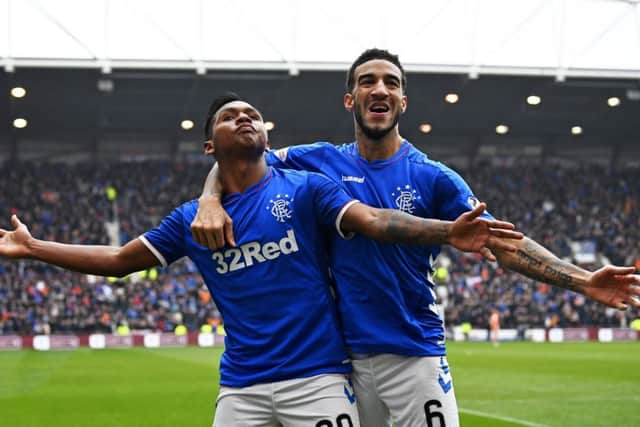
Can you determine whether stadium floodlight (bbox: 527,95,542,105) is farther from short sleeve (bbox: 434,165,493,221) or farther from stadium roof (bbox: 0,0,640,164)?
short sleeve (bbox: 434,165,493,221)

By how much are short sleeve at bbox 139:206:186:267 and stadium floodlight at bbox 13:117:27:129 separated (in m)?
36.9

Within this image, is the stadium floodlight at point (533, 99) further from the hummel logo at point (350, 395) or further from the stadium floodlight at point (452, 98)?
the hummel logo at point (350, 395)

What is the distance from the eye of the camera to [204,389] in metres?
16.0

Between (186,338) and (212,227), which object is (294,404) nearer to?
(212,227)

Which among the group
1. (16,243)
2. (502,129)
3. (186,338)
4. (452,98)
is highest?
(452,98)

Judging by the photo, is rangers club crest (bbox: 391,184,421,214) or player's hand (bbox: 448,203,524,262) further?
rangers club crest (bbox: 391,184,421,214)

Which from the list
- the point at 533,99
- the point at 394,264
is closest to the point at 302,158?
the point at 394,264

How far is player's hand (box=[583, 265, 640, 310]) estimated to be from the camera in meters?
4.27

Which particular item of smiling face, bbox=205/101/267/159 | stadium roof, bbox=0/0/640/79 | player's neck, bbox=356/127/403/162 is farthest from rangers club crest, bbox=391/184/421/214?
stadium roof, bbox=0/0/640/79

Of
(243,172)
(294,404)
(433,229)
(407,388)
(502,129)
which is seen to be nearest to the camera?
(433,229)

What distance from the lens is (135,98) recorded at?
124ft

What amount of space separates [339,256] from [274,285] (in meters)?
0.48

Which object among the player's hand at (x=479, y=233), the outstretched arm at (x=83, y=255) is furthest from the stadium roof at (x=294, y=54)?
the player's hand at (x=479, y=233)

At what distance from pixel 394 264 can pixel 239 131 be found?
42.8 inches
